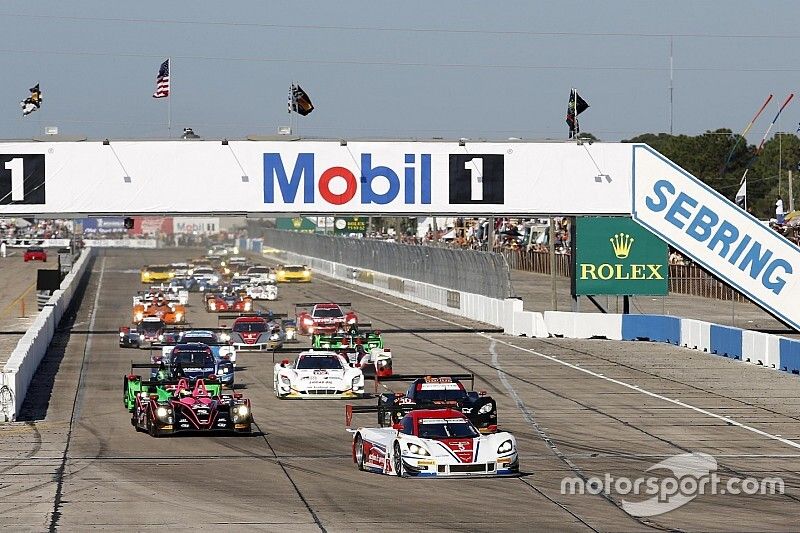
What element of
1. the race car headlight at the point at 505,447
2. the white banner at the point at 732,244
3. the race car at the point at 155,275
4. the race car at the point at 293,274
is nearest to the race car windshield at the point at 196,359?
the race car headlight at the point at 505,447

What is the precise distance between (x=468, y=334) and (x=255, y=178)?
1407 cm

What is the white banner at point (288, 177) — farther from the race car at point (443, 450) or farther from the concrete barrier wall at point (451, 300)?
the race car at point (443, 450)

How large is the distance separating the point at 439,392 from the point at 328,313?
27.6m

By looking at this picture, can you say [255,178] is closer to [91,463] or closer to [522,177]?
[522,177]

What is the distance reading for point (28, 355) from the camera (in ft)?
136

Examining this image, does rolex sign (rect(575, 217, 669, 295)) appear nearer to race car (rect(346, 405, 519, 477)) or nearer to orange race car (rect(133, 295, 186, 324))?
orange race car (rect(133, 295, 186, 324))

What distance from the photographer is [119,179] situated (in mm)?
52438

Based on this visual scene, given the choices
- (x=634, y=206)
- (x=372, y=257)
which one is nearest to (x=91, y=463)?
(x=634, y=206)

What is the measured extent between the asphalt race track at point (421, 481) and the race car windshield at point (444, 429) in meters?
0.83

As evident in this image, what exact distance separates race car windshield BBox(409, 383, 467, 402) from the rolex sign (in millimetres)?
31391

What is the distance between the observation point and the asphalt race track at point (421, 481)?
2066 centimetres

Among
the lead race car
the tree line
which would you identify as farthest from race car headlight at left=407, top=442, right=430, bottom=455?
the tree line

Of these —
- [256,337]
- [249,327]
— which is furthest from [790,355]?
[249,327]

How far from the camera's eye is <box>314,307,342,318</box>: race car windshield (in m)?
57.5
